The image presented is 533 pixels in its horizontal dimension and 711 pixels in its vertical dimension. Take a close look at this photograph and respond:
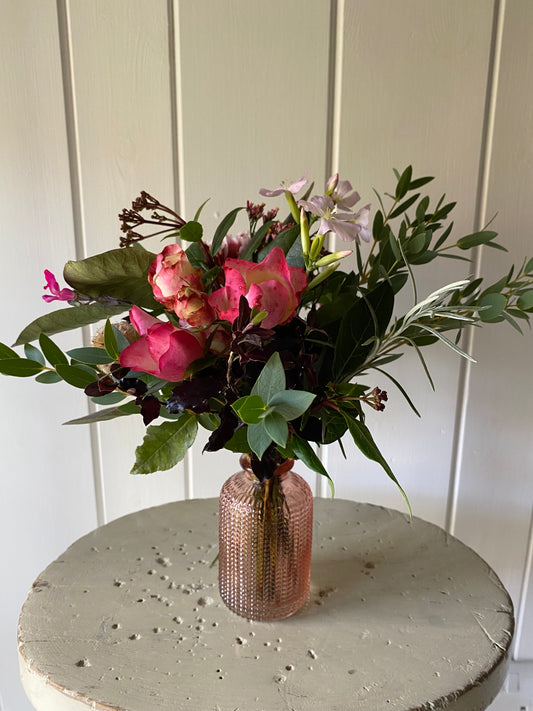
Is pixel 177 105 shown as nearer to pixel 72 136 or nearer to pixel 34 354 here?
pixel 72 136

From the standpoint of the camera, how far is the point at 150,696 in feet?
1.90

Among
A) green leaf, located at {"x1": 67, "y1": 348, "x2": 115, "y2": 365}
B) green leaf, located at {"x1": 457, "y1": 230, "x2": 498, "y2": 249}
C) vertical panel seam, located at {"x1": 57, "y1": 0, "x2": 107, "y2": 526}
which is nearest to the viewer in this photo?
green leaf, located at {"x1": 67, "y1": 348, "x2": 115, "y2": 365}

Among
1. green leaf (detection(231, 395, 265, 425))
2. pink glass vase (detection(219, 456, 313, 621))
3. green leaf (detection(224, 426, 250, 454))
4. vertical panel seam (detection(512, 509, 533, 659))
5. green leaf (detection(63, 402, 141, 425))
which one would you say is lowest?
vertical panel seam (detection(512, 509, 533, 659))

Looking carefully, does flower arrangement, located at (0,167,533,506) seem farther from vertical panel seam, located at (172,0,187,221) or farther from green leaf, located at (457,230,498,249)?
vertical panel seam, located at (172,0,187,221)

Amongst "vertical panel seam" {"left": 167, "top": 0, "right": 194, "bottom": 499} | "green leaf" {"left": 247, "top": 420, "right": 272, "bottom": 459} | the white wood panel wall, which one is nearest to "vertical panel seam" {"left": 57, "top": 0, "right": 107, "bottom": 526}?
the white wood panel wall

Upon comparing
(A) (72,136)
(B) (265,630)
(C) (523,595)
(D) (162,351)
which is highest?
(A) (72,136)

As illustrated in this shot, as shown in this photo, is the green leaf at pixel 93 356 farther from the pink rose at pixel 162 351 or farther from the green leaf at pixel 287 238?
the green leaf at pixel 287 238

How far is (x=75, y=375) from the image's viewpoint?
56 cm

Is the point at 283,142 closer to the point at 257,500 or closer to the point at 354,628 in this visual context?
the point at 257,500

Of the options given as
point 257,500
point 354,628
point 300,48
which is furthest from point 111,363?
point 300,48

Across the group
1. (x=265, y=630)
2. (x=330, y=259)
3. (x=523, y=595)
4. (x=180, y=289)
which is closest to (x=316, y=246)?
(x=330, y=259)

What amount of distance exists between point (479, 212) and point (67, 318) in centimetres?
60

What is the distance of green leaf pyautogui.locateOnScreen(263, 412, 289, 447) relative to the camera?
0.47 m

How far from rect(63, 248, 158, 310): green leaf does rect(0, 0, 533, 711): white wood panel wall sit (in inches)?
13.0
